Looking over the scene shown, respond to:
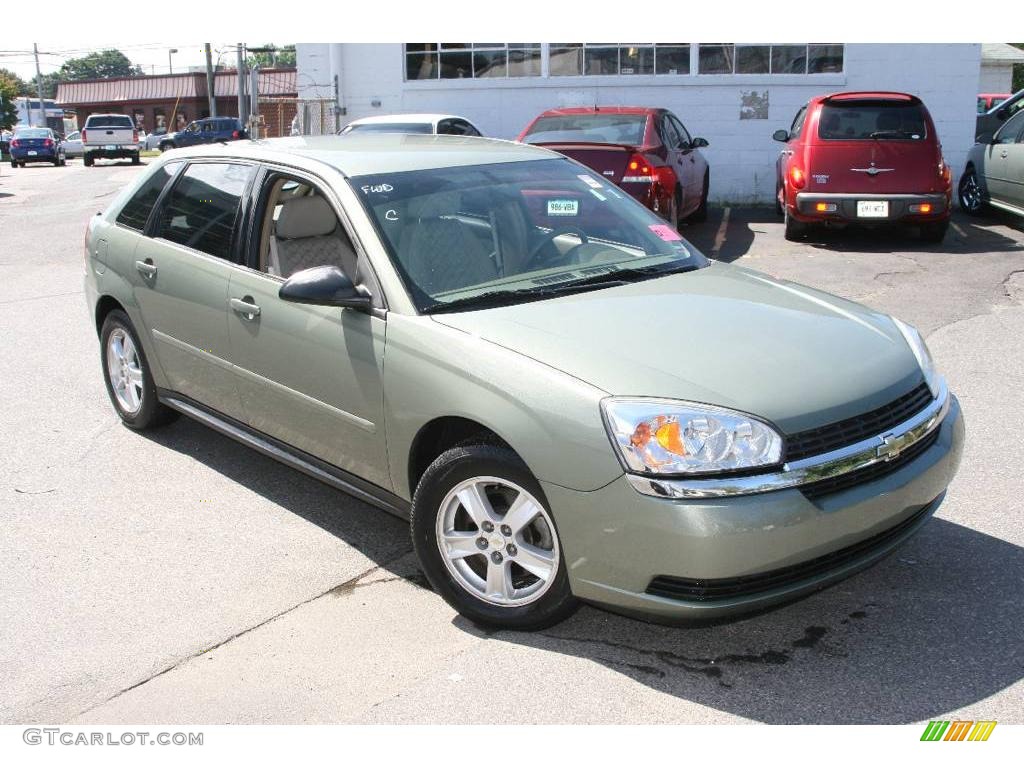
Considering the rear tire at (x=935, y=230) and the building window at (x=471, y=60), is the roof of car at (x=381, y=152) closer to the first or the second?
the rear tire at (x=935, y=230)

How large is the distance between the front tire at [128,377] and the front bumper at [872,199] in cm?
830

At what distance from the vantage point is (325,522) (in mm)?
4973

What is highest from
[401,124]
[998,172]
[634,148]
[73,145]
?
[401,124]

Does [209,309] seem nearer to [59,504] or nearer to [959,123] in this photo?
[59,504]

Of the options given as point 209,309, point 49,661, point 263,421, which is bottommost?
point 49,661

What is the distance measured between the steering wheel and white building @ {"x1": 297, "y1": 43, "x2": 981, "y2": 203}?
1408 cm

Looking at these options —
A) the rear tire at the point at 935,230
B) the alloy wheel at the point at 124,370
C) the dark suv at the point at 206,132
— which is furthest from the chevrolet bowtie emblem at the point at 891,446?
the dark suv at the point at 206,132

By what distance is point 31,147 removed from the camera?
43406 millimetres

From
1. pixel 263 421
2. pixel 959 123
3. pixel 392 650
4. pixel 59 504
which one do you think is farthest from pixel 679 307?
pixel 959 123

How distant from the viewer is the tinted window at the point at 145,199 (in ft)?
19.2

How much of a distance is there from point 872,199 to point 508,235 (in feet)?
27.9

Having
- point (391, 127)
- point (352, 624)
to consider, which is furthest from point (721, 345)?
point (391, 127)

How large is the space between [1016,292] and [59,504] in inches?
327

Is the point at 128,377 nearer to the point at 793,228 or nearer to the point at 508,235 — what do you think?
the point at 508,235
